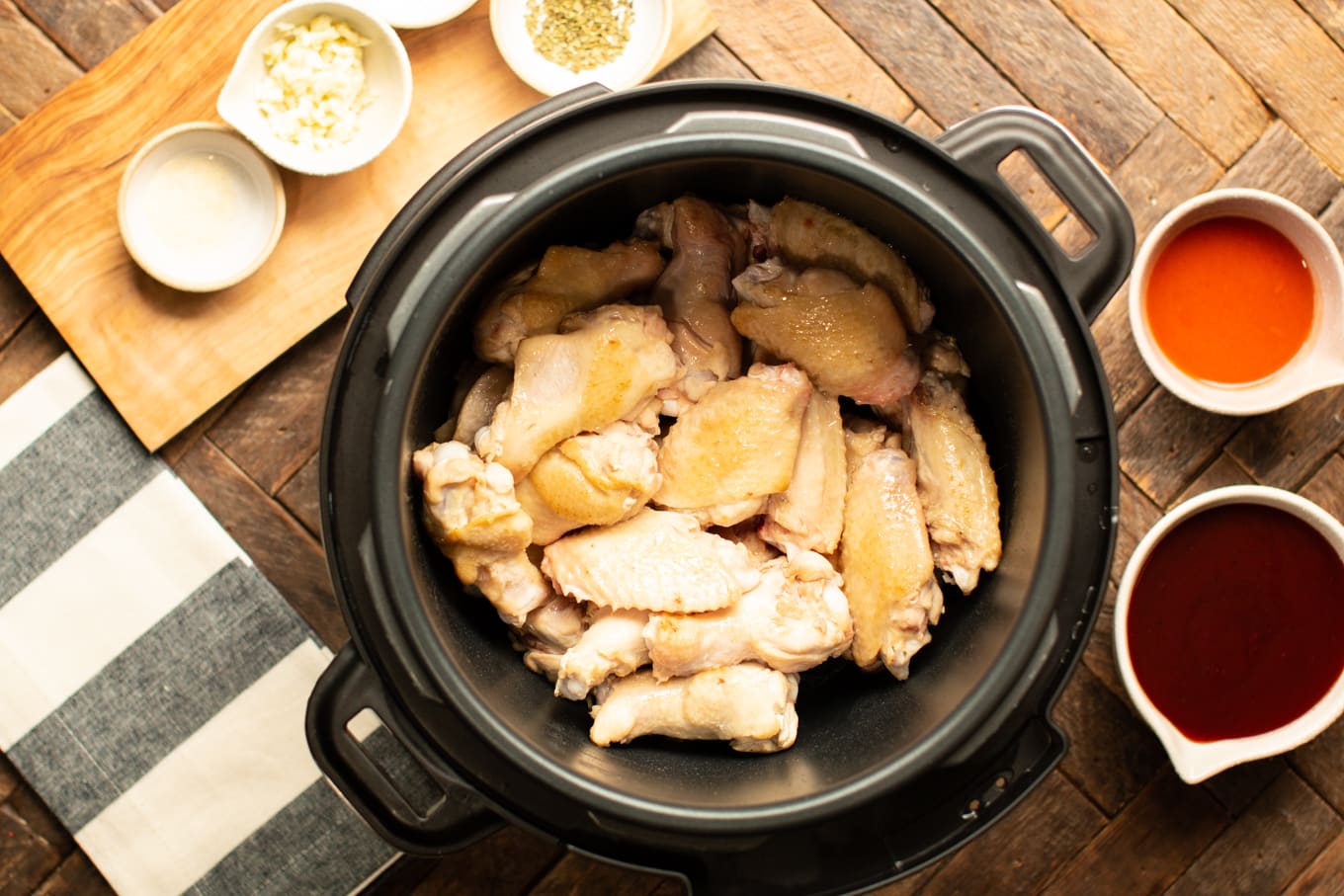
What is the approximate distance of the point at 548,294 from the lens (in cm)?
100

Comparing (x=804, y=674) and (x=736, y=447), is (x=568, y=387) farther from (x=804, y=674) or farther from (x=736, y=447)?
(x=804, y=674)

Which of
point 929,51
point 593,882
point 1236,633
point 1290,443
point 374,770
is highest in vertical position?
point 929,51

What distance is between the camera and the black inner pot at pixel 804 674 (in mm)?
840

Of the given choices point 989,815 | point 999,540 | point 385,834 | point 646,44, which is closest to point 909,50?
point 646,44

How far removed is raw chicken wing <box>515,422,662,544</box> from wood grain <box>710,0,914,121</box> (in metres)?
0.56

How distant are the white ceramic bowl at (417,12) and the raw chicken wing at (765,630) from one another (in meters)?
0.73

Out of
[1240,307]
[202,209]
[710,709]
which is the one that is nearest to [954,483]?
[710,709]

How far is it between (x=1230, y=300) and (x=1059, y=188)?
46 cm

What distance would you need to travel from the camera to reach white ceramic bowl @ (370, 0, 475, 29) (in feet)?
4.00

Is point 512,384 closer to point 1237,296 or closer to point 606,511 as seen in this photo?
point 606,511

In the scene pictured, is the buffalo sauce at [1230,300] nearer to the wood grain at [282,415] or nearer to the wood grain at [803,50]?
the wood grain at [803,50]

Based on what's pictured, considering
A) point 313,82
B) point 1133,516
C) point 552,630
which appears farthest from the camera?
point 1133,516

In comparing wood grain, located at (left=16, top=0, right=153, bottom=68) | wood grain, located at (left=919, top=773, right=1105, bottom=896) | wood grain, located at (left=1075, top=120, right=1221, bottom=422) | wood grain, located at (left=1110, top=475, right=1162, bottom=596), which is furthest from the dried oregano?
wood grain, located at (left=919, top=773, right=1105, bottom=896)

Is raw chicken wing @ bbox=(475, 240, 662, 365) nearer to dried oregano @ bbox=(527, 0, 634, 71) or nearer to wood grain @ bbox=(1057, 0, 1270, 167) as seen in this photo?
dried oregano @ bbox=(527, 0, 634, 71)
